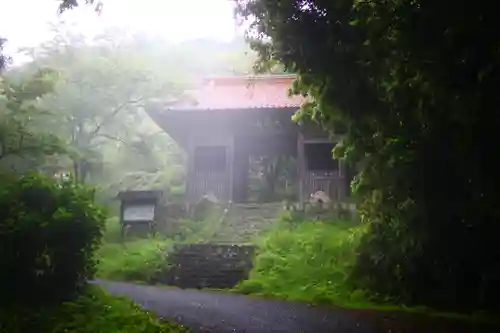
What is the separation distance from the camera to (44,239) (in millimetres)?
7035

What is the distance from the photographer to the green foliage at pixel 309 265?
425 inches

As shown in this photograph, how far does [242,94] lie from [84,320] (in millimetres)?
15844

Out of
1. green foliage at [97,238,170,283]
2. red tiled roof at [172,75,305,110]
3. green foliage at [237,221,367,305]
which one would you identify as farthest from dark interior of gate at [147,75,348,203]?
green foliage at [97,238,170,283]

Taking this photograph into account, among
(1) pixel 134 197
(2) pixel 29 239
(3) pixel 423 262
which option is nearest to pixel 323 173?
(1) pixel 134 197

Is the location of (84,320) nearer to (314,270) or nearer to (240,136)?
(314,270)

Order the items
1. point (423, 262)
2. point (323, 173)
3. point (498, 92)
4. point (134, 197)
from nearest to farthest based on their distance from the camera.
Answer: point (498, 92) → point (423, 262) → point (134, 197) → point (323, 173)

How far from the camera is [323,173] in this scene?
19.8 metres

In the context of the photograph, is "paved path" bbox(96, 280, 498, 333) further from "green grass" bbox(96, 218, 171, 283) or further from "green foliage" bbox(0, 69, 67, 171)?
"green foliage" bbox(0, 69, 67, 171)

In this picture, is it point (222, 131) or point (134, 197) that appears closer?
point (134, 197)

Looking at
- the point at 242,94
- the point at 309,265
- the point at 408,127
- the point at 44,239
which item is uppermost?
the point at 242,94

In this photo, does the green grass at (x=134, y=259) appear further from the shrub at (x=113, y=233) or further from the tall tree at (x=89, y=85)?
the tall tree at (x=89, y=85)

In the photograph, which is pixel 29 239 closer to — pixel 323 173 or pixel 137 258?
pixel 137 258

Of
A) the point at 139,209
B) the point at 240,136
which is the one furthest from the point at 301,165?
the point at 139,209

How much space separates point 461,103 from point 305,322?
154 inches
